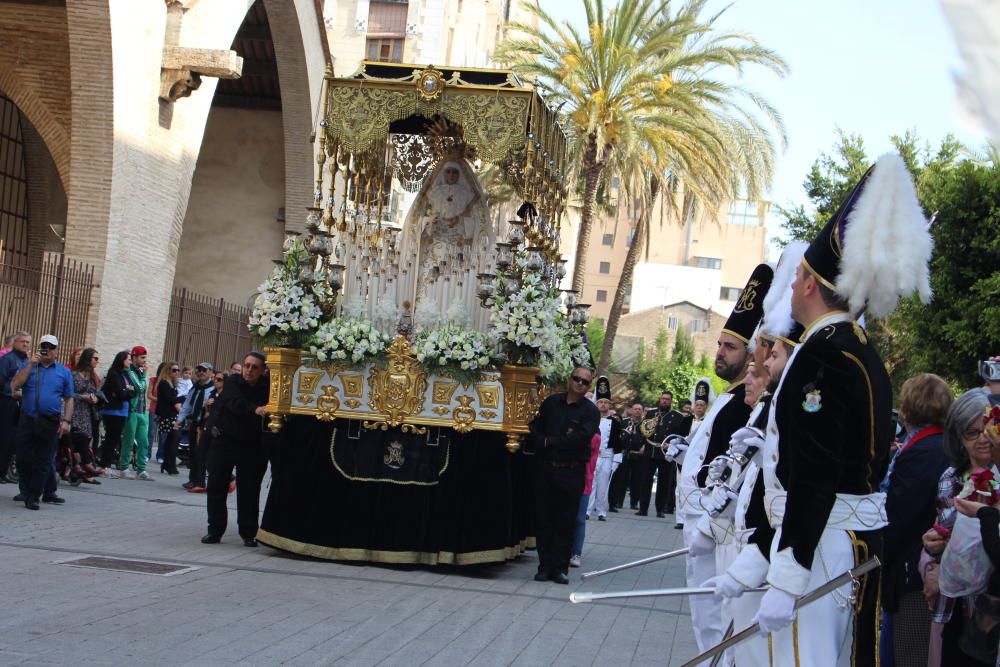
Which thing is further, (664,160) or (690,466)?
(664,160)

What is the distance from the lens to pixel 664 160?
2489cm

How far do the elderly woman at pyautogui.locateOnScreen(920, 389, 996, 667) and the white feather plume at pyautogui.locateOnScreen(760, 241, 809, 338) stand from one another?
3.38ft

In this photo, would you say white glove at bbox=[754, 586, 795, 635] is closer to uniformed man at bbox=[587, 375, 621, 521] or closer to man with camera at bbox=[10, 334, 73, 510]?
man with camera at bbox=[10, 334, 73, 510]

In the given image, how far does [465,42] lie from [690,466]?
44927mm

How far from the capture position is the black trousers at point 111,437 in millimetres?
17375

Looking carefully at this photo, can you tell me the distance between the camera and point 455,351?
1137 centimetres

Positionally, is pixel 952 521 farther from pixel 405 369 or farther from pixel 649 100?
pixel 649 100

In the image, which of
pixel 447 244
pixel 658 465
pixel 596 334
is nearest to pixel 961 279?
pixel 658 465

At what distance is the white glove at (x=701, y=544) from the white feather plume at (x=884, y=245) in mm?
2112

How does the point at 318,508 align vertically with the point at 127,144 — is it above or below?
below

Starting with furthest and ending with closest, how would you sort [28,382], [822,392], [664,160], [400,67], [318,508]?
[664,160] → [28,382] → [400,67] → [318,508] → [822,392]

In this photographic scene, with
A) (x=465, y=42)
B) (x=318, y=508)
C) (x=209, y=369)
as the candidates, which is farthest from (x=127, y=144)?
(x=465, y=42)

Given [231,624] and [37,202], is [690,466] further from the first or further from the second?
[37,202]

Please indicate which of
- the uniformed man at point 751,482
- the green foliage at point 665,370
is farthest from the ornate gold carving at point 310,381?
the green foliage at point 665,370
